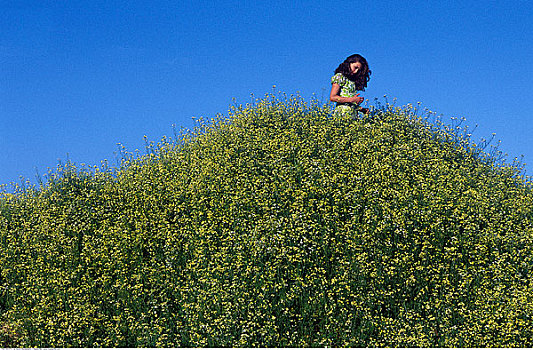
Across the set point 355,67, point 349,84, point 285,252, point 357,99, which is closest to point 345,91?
point 349,84

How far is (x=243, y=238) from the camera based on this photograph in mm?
8367

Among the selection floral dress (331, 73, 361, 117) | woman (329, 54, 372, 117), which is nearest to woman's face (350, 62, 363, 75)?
woman (329, 54, 372, 117)

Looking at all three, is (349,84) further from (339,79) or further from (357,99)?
(357,99)

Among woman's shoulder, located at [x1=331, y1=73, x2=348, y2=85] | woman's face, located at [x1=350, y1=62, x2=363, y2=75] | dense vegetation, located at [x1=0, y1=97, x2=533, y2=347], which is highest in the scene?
woman's face, located at [x1=350, y1=62, x2=363, y2=75]

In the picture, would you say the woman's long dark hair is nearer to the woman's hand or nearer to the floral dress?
the floral dress

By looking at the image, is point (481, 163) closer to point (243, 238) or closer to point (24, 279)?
point (243, 238)

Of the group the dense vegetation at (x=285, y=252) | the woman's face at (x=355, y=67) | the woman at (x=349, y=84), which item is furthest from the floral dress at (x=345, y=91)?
the dense vegetation at (x=285, y=252)

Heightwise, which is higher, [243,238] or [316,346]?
[243,238]

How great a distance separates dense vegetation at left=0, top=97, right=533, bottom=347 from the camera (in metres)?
7.62

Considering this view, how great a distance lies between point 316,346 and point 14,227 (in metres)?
7.94

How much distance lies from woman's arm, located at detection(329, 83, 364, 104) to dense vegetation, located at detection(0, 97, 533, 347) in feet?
5.13

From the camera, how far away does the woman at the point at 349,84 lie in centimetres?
1276

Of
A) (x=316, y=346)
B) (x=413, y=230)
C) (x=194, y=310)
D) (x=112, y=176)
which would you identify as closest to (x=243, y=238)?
(x=194, y=310)

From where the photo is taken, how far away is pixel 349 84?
13.2m
